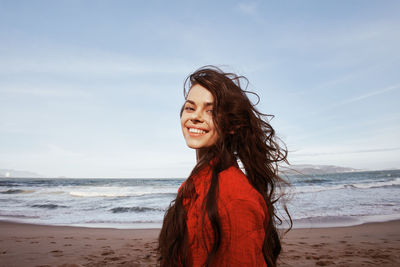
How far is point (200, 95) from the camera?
1.51m

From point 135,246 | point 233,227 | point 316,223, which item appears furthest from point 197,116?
point 316,223

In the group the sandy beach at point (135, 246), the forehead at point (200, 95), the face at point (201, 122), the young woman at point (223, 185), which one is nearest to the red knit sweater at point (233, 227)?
the young woman at point (223, 185)

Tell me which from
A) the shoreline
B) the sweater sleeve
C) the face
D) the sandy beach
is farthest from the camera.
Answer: the shoreline

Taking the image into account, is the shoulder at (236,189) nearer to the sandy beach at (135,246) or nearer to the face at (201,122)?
the face at (201,122)

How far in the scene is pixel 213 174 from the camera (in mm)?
1224

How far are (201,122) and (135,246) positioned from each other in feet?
16.6

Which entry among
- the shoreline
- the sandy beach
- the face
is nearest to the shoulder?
the face

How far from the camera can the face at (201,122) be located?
1.48 meters

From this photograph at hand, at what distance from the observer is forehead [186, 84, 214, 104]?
150cm

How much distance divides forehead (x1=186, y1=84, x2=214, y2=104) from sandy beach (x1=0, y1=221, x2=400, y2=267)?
3935 millimetres

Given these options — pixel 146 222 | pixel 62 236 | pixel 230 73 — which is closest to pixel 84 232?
pixel 62 236

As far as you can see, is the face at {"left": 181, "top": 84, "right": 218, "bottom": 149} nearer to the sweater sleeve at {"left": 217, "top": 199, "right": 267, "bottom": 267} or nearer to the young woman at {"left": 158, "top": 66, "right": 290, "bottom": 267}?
the young woman at {"left": 158, "top": 66, "right": 290, "bottom": 267}

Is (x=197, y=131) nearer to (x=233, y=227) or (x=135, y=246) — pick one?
(x=233, y=227)

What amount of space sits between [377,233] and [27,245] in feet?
26.4
